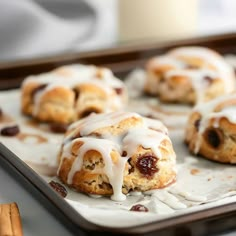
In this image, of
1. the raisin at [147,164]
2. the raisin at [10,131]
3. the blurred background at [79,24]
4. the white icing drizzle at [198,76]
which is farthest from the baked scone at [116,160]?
the blurred background at [79,24]

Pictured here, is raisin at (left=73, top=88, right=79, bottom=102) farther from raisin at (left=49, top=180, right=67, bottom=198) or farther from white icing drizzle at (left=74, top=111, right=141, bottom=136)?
raisin at (left=49, top=180, right=67, bottom=198)

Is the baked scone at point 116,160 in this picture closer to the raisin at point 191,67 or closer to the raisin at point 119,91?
the raisin at point 119,91

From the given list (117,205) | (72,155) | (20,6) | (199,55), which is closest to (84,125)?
(72,155)

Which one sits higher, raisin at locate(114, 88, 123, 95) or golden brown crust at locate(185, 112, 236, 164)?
A: raisin at locate(114, 88, 123, 95)

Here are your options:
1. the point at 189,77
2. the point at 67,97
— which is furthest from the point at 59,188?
the point at 189,77

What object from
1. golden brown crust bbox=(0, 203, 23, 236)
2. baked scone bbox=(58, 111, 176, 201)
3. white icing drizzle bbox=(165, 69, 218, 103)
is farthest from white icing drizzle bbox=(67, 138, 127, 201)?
white icing drizzle bbox=(165, 69, 218, 103)

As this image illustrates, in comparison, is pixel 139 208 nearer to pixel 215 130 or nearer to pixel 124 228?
pixel 124 228

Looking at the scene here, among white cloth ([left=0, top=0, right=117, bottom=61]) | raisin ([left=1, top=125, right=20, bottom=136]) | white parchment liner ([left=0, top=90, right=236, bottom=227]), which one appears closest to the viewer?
white parchment liner ([left=0, top=90, right=236, bottom=227])
